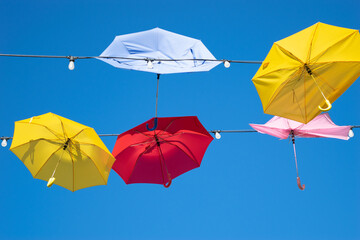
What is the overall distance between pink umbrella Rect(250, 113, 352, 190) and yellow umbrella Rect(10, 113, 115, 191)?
240 centimetres

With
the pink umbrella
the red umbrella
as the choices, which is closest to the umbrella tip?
the red umbrella

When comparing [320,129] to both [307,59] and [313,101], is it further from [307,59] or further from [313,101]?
[307,59]

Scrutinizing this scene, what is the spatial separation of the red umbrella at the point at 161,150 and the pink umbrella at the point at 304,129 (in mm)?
984

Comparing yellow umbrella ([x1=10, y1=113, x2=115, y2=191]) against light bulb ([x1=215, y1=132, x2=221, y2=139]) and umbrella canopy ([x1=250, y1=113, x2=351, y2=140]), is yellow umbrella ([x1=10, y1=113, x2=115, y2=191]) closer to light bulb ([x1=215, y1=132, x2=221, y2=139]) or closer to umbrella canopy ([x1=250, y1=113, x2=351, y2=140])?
light bulb ([x1=215, y1=132, x2=221, y2=139])

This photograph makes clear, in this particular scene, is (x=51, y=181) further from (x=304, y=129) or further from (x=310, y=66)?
(x=304, y=129)

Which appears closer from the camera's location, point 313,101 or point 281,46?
point 281,46

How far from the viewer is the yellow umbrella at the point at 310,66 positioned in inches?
257

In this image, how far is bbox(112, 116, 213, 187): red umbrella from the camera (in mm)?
7371

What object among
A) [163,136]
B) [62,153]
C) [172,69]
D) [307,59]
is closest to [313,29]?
[307,59]

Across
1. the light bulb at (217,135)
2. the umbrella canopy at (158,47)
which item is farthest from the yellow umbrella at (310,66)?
the light bulb at (217,135)

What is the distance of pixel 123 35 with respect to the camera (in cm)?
757

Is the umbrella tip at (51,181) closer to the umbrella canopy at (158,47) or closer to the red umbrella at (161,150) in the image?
the red umbrella at (161,150)

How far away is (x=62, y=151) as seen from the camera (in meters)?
7.27

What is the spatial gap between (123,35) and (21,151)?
83.5 inches
